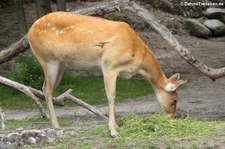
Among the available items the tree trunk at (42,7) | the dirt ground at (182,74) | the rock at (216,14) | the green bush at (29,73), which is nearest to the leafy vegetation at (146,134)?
the dirt ground at (182,74)

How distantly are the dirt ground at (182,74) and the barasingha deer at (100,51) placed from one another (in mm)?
2874

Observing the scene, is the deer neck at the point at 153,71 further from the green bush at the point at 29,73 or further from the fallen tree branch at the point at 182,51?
the green bush at the point at 29,73

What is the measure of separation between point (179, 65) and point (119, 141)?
11203 mm

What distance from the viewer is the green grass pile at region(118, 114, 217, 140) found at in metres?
7.02

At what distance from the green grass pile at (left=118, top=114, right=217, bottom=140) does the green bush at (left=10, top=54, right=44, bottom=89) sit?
277 inches

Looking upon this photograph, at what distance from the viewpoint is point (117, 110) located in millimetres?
12453

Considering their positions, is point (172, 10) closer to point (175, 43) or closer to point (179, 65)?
point (179, 65)

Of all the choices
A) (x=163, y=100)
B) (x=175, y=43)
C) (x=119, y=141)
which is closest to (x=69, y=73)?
(x=175, y=43)

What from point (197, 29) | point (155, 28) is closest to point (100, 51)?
point (155, 28)

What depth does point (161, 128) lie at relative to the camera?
7.18 metres

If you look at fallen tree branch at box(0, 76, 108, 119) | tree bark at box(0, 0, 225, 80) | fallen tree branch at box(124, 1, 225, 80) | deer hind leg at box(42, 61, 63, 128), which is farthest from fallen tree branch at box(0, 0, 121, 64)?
deer hind leg at box(42, 61, 63, 128)

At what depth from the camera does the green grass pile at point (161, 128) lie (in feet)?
23.0

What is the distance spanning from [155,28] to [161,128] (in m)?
3.99

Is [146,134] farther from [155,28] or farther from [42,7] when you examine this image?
[42,7]
